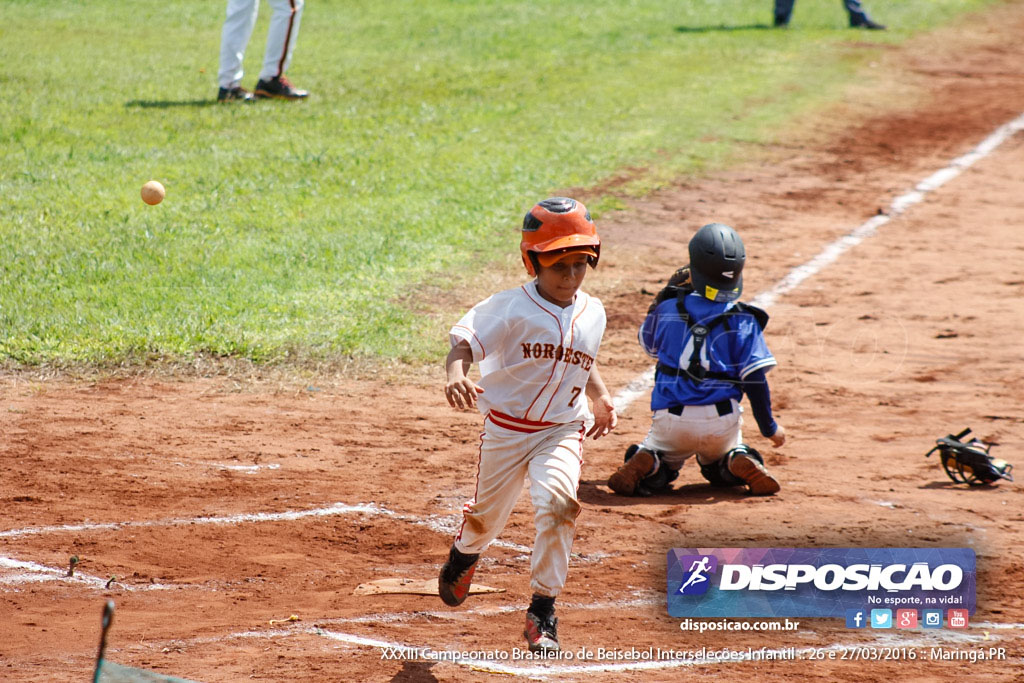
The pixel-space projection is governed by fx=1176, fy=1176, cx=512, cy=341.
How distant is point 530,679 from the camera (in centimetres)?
433

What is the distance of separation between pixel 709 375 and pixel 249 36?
10.0 m

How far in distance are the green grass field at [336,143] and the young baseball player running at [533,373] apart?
3.97 meters

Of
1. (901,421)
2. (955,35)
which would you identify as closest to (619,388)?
(901,421)

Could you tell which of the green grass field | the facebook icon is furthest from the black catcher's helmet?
the green grass field

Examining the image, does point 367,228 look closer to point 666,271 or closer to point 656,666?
point 666,271

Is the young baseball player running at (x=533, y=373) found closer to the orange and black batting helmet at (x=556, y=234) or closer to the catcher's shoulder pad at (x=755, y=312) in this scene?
the orange and black batting helmet at (x=556, y=234)

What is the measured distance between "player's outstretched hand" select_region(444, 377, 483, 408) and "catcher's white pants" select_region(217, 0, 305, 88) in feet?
36.0

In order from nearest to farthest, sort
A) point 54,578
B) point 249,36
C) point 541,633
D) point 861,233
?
point 541,633
point 54,578
point 861,233
point 249,36

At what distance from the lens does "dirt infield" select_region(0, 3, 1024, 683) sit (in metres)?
4.55

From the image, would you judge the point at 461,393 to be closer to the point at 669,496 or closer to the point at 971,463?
the point at 669,496

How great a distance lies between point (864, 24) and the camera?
68.3 feet

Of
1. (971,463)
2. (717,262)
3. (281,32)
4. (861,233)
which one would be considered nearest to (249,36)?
(281,32)

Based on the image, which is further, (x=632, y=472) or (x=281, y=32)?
(x=281, y=32)

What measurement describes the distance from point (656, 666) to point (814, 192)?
9.73 metres
